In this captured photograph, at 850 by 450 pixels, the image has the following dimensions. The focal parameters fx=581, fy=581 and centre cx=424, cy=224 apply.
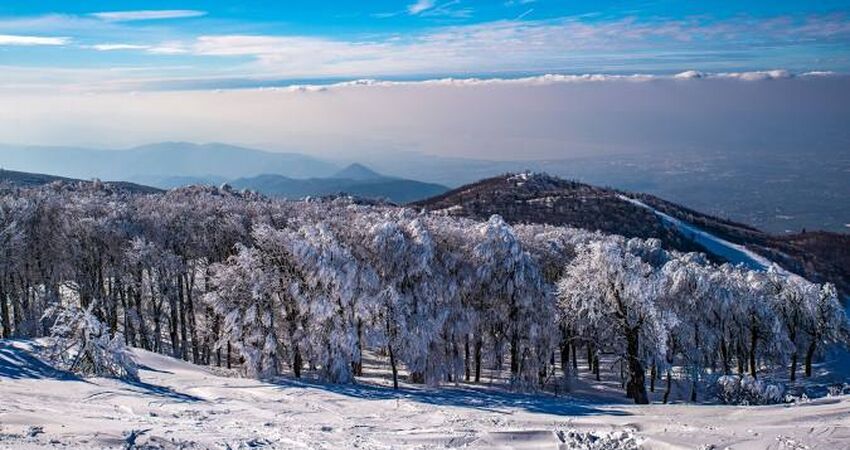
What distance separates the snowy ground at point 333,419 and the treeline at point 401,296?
5538mm

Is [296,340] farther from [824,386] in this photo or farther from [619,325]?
[824,386]

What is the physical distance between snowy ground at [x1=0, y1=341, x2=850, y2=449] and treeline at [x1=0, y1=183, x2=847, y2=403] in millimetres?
5538

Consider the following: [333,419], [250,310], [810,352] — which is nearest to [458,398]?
[333,419]

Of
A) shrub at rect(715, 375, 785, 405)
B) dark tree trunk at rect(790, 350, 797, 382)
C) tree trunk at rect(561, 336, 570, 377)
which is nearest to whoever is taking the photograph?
shrub at rect(715, 375, 785, 405)

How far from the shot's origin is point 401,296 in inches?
1268

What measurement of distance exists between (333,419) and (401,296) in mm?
12065

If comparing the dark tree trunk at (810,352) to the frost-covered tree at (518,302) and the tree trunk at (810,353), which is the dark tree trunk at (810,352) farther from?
the frost-covered tree at (518,302)

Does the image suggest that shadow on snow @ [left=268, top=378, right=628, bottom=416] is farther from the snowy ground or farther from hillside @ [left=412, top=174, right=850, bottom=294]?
hillside @ [left=412, top=174, right=850, bottom=294]

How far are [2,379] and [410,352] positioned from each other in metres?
18.1

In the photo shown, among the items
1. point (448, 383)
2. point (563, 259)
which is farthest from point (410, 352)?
point (563, 259)

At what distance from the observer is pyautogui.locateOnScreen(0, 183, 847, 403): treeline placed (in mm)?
31578

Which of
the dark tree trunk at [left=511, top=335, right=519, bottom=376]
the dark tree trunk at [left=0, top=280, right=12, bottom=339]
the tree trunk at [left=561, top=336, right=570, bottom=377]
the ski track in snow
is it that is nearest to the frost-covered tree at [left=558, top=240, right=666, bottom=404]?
the tree trunk at [left=561, top=336, right=570, bottom=377]

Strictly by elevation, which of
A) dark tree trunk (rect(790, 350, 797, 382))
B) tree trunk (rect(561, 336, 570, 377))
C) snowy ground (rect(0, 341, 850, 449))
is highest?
snowy ground (rect(0, 341, 850, 449))

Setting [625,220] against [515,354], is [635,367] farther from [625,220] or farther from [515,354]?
[625,220]
